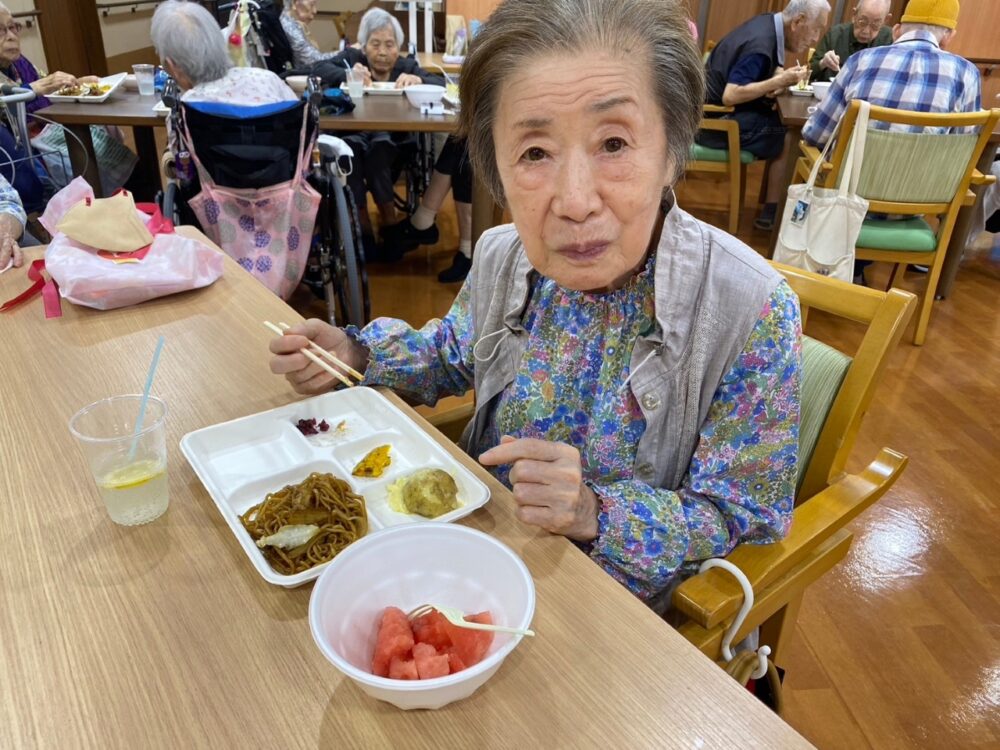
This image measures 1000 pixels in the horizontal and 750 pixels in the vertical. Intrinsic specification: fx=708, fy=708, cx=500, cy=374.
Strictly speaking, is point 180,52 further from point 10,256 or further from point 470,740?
point 470,740

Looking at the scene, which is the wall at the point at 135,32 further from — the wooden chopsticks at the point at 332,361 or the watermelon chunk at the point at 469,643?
the watermelon chunk at the point at 469,643

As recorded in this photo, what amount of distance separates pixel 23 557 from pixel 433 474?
50cm

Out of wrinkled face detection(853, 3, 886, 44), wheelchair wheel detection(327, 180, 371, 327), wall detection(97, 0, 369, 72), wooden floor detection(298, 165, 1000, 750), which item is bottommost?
wooden floor detection(298, 165, 1000, 750)

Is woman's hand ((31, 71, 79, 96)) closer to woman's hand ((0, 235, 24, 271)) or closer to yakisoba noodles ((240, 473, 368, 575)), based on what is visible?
woman's hand ((0, 235, 24, 271))

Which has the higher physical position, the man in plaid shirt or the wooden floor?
the man in plaid shirt

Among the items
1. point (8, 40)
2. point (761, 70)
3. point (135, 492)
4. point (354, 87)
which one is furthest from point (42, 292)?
point (761, 70)

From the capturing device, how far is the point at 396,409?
3.74 ft

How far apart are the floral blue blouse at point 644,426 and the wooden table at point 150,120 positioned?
6.35ft

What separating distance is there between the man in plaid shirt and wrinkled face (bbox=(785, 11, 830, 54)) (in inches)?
47.8

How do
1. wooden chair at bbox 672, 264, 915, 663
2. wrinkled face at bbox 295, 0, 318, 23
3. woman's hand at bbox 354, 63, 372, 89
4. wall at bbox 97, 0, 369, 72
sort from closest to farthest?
1. wooden chair at bbox 672, 264, 915, 663
2. woman's hand at bbox 354, 63, 372, 89
3. wrinkled face at bbox 295, 0, 318, 23
4. wall at bbox 97, 0, 369, 72

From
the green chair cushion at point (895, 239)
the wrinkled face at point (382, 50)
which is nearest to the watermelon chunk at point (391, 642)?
the green chair cushion at point (895, 239)

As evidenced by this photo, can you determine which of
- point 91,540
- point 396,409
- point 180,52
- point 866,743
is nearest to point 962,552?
point 866,743

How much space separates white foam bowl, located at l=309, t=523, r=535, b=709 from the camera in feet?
2.05

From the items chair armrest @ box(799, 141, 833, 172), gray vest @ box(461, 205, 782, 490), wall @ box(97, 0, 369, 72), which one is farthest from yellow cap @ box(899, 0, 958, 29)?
wall @ box(97, 0, 369, 72)
